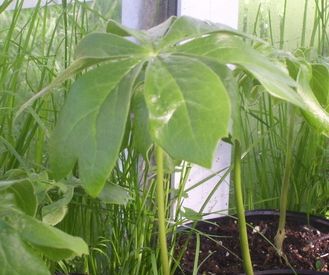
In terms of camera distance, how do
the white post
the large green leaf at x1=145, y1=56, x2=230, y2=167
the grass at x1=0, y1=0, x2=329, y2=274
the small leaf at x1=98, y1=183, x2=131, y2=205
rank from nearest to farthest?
1. the large green leaf at x1=145, y1=56, x2=230, y2=167
2. the small leaf at x1=98, y1=183, x2=131, y2=205
3. the grass at x1=0, y1=0, x2=329, y2=274
4. the white post

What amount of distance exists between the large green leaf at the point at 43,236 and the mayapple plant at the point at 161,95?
41 mm

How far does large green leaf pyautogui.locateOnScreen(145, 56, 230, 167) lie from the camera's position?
1.04ft

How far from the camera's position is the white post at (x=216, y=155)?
1.02m

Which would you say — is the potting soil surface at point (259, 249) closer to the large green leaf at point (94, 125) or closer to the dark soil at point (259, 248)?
the dark soil at point (259, 248)

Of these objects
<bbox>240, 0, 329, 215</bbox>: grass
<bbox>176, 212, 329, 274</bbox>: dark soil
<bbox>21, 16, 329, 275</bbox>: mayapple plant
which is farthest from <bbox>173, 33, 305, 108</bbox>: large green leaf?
<bbox>240, 0, 329, 215</bbox>: grass

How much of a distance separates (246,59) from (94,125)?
0.41 ft

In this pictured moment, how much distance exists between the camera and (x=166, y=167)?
617 millimetres

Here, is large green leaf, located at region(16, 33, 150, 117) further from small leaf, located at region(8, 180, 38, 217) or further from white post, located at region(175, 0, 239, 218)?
white post, located at region(175, 0, 239, 218)

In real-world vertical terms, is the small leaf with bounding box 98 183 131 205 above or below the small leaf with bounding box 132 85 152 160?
below

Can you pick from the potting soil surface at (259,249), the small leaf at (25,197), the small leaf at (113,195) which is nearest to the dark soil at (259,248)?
the potting soil surface at (259,249)

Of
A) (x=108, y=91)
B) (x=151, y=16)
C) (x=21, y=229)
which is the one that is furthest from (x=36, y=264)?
(x=151, y=16)

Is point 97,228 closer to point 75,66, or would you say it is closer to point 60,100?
point 60,100

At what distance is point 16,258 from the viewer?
35 cm

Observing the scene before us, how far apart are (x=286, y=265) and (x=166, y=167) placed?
0.31 m
